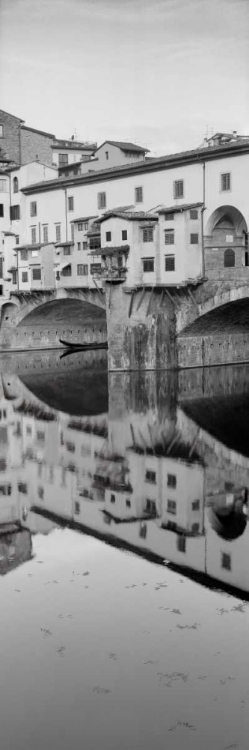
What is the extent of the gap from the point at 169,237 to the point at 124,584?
24.7 meters

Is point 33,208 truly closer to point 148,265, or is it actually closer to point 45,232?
point 45,232

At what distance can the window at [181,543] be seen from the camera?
553 inches

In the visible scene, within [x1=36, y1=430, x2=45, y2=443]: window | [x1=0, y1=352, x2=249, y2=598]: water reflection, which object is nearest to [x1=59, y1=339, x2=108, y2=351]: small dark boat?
[x1=0, y1=352, x2=249, y2=598]: water reflection

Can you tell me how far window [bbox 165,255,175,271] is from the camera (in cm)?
3544

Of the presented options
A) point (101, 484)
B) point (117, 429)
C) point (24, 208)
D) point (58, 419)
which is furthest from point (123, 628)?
point (24, 208)

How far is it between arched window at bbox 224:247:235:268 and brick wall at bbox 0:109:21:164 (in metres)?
18.1

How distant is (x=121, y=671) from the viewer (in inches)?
373

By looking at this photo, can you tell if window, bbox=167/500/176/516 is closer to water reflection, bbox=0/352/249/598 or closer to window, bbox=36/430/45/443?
water reflection, bbox=0/352/249/598

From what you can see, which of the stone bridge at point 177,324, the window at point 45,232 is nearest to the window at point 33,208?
the window at point 45,232

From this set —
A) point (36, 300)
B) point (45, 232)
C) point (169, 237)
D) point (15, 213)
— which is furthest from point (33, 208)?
point (169, 237)

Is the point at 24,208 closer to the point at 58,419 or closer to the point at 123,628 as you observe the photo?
the point at 58,419

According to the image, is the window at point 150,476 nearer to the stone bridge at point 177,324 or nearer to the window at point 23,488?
the window at point 23,488

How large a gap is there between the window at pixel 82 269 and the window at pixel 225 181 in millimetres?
9384

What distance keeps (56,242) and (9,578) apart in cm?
3100
